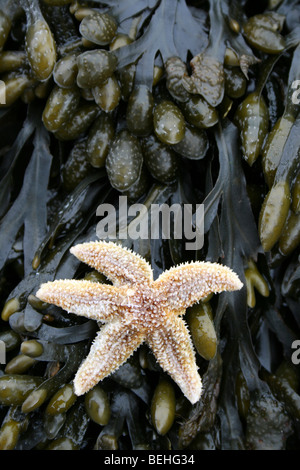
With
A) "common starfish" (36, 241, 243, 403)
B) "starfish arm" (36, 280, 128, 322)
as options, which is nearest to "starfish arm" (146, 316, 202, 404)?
"common starfish" (36, 241, 243, 403)

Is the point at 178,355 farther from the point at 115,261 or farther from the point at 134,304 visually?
the point at 115,261

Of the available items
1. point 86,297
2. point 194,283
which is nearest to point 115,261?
point 86,297

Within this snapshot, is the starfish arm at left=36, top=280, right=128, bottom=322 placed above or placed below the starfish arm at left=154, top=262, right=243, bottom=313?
above

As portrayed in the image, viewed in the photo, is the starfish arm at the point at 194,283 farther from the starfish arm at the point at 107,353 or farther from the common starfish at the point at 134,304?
the starfish arm at the point at 107,353

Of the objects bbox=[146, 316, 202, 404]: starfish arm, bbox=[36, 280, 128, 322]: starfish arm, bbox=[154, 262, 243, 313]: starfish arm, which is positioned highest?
bbox=[36, 280, 128, 322]: starfish arm

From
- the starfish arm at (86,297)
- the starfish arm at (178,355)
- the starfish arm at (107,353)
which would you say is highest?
the starfish arm at (86,297)

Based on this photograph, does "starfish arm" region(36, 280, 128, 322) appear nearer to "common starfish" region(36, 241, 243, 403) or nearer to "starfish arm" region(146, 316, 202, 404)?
"common starfish" region(36, 241, 243, 403)

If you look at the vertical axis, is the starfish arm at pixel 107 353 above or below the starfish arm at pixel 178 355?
above

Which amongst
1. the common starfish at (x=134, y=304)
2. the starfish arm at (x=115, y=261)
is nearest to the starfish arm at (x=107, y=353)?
the common starfish at (x=134, y=304)
